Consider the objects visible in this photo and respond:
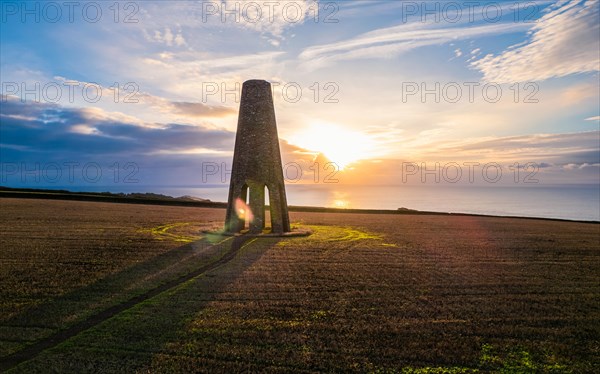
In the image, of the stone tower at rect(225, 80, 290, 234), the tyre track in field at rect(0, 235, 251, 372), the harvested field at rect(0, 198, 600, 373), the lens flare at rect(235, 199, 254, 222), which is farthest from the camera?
the lens flare at rect(235, 199, 254, 222)

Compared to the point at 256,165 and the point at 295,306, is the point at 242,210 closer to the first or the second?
the point at 256,165

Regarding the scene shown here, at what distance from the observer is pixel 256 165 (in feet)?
72.8

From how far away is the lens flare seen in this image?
74.3 feet

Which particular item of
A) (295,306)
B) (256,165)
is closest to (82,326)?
(295,306)

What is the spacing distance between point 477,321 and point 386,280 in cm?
365

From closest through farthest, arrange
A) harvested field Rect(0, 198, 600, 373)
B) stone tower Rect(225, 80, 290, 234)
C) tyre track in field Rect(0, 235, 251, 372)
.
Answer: tyre track in field Rect(0, 235, 251, 372), harvested field Rect(0, 198, 600, 373), stone tower Rect(225, 80, 290, 234)

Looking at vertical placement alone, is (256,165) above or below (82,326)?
above

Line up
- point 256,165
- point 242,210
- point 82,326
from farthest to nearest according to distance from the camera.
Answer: point 242,210
point 256,165
point 82,326

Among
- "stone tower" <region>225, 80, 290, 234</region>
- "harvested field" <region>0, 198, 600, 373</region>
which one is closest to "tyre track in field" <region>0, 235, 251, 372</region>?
"harvested field" <region>0, 198, 600, 373</region>

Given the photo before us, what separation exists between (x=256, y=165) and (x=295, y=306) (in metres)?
13.5

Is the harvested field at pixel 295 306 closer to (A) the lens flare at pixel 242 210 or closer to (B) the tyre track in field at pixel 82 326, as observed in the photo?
(B) the tyre track in field at pixel 82 326

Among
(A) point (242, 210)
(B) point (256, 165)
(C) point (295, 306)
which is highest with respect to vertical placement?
(B) point (256, 165)

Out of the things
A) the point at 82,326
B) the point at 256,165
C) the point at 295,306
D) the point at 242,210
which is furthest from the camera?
the point at 242,210

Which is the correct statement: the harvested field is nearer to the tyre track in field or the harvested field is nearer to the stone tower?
the tyre track in field
